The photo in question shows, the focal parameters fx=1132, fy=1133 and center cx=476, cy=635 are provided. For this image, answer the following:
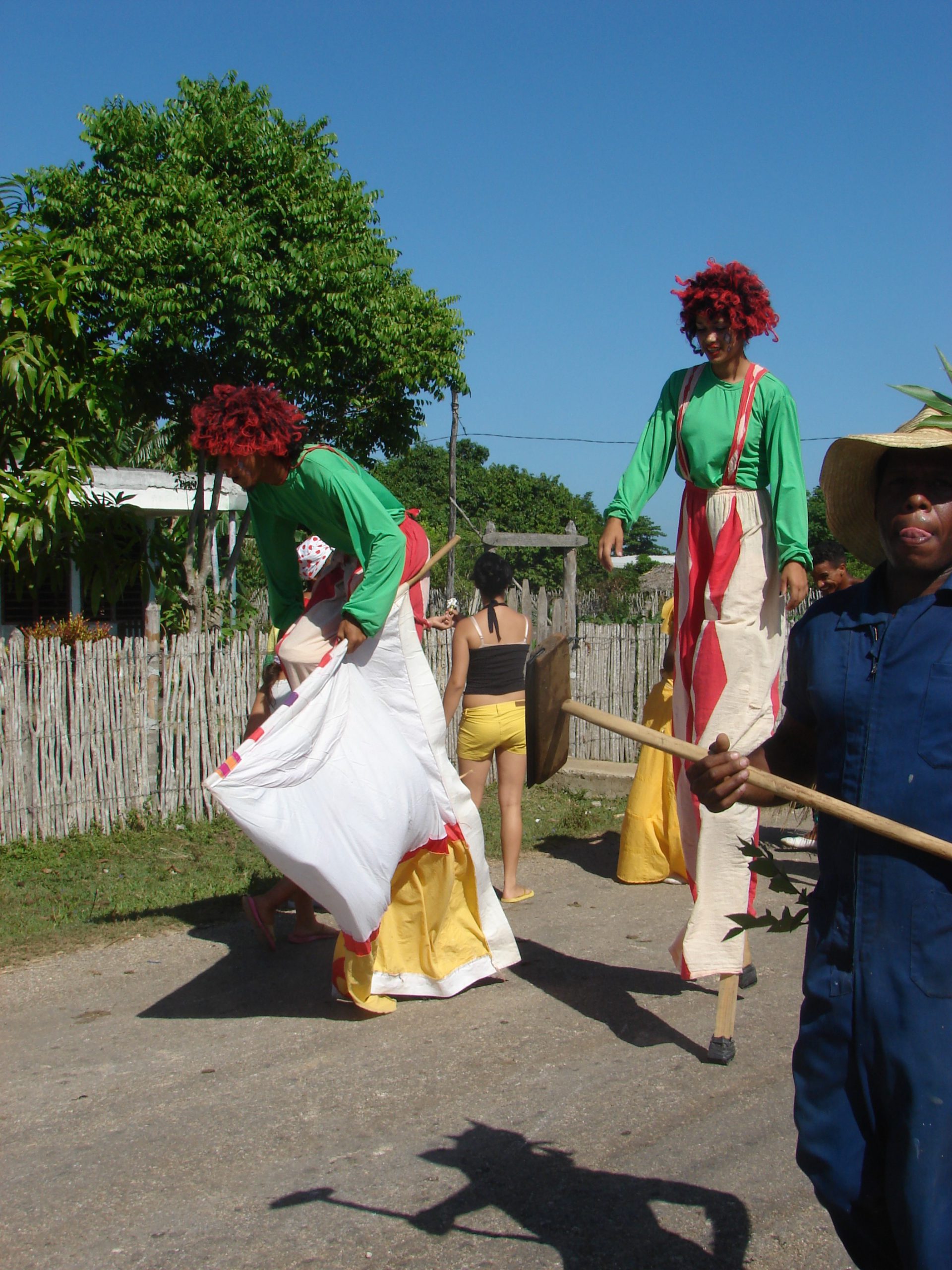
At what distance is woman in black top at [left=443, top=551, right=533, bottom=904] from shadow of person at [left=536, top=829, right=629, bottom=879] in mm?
675

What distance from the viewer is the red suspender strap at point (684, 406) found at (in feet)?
13.7

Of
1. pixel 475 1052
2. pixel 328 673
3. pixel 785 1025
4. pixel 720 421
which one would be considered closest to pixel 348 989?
pixel 475 1052

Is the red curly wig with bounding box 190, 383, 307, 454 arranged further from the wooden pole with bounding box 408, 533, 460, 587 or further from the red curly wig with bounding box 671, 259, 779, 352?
the red curly wig with bounding box 671, 259, 779, 352

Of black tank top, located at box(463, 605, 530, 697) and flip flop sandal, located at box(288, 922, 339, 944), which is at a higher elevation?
black tank top, located at box(463, 605, 530, 697)

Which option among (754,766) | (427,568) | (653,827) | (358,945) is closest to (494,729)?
(653,827)

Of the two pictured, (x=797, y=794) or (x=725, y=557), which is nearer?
(x=797, y=794)

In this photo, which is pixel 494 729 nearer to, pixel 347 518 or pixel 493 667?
pixel 493 667

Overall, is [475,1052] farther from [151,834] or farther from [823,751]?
[151,834]

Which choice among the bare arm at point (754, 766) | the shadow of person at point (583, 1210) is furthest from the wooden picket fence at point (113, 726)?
the bare arm at point (754, 766)

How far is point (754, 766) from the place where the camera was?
2.38m

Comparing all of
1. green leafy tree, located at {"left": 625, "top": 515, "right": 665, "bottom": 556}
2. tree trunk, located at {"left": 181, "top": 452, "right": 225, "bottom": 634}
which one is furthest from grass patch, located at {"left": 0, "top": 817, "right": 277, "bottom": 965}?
green leafy tree, located at {"left": 625, "top": 515, "right": 665, "bottom": 556}

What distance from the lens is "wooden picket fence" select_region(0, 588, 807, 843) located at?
707 centimetres

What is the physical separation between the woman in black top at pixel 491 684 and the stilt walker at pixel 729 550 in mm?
2223

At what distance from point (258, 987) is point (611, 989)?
1440 mm
